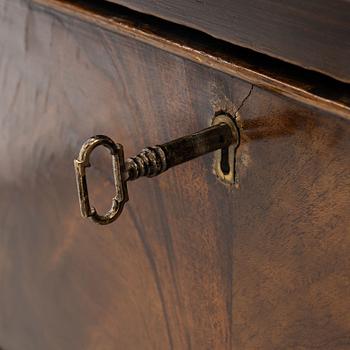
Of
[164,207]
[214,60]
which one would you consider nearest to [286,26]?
[214,60]

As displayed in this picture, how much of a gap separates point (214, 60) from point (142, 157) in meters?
0.06

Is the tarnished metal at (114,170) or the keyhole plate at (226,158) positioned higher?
the keyhole plate at (226,158)

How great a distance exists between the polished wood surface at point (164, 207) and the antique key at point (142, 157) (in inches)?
0.6

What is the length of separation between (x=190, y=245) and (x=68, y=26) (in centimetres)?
16

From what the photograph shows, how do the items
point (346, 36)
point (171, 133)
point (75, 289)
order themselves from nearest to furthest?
point (346, 36) < point (171, 133) < point (75, 289)

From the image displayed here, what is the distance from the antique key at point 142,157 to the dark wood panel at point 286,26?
0.17 feet

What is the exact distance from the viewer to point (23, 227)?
60 centimetres

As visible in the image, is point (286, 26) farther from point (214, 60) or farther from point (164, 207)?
point (164, 207)

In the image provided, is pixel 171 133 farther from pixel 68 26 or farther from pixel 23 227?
pixel 23 227

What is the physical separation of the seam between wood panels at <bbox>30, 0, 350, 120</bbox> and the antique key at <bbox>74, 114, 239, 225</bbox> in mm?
33

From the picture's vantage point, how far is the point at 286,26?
31 centimetres

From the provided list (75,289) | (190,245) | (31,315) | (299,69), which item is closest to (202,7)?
(299,69)

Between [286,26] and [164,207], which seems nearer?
[286,26]

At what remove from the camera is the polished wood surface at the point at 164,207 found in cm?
35
